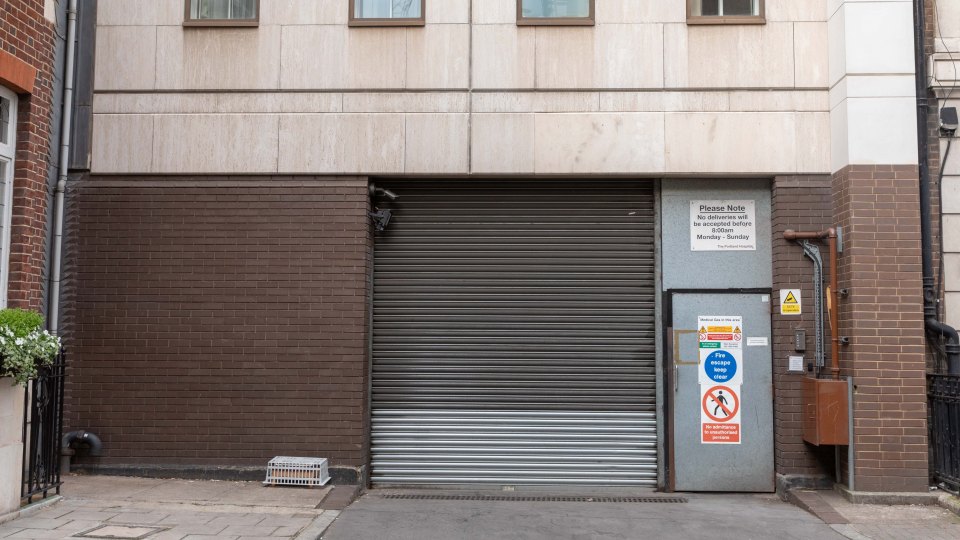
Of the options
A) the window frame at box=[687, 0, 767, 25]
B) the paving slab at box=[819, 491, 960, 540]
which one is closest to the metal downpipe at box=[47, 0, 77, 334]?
the window frame at box=[687, 0, 767, 25]

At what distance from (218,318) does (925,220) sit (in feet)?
25.9

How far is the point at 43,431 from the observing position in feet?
25.0

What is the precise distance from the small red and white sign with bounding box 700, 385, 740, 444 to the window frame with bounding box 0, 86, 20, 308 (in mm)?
7417

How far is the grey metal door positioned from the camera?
9000mm

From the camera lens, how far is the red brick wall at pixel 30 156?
7.82 m

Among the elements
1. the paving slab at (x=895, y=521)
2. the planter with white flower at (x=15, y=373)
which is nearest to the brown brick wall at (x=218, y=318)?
the planter with white flower at (x=15, y=373)

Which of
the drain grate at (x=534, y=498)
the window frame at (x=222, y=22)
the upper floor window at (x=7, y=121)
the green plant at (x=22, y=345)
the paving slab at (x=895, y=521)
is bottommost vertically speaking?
the drain grate at (x=534, y=498)

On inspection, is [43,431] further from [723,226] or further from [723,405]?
[723,226]

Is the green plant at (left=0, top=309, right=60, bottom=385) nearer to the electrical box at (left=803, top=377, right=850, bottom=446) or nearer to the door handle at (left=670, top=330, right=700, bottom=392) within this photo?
the door handle at (left=670, top=330, right=700, bottom=392)

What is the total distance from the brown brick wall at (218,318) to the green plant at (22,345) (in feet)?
6.19

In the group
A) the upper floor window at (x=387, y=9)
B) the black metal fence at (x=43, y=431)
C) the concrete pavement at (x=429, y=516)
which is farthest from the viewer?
the upper floor window at (x=387, y=9)

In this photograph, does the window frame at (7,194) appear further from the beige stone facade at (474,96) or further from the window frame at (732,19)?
the window frame at (732,19)

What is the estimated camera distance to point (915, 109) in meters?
8.48

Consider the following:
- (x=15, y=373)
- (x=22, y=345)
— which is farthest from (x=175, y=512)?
(x=22, y=345)
